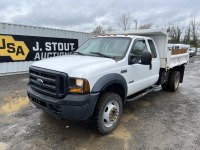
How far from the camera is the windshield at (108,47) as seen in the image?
4469mm

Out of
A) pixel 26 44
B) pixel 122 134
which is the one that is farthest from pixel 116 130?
pixel 26 44

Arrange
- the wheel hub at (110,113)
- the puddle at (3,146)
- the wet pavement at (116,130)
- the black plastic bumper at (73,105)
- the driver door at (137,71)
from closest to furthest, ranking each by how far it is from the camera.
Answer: the black plastic bumper at (73,105), the puddle at (3,146), the wet pavement at (116,130), the wheel hub at (110,113), the driver door at (137,71)

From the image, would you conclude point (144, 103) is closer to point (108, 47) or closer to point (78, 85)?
point (108, 47)

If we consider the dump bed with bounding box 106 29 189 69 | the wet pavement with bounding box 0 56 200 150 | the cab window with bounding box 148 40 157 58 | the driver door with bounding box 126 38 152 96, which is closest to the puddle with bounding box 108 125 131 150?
the wet pavement with bounding box 0 56 200 150

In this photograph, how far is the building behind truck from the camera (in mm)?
10516

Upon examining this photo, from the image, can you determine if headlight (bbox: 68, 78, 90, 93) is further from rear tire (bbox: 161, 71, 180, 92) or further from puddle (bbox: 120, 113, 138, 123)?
rear tire (bbox: 161, 71, 180, 92)

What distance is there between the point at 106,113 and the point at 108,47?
1633 millimetres

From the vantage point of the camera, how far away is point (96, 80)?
3516 mm

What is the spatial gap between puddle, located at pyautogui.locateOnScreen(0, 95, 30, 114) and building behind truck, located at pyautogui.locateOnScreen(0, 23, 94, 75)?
15.9 feet

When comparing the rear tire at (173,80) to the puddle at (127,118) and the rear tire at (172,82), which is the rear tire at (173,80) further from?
the puddle at (127,118)

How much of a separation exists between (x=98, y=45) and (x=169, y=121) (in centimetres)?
250

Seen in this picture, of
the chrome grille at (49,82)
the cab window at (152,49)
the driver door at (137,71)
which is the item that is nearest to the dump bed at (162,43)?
the cab window at (152,49)

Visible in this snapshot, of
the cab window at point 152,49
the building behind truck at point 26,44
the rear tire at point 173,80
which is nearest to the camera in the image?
the cab window at point 152,49

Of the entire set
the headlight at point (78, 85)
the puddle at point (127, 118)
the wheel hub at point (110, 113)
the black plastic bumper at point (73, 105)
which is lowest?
the puddle at point (127, 118)
